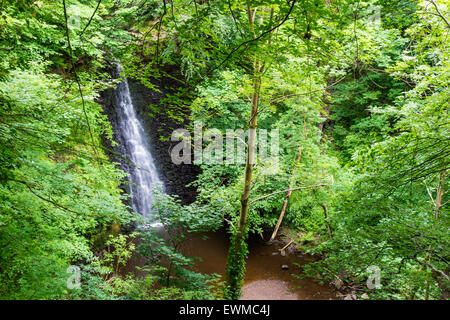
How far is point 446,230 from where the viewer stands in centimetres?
251

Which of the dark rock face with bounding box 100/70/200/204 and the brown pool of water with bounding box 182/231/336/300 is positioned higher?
the dark rock face with bounding box 100/70/200/204

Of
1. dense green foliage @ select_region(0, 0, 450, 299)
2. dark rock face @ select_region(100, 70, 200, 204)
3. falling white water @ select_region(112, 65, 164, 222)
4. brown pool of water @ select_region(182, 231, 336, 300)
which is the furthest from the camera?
dark rock face @ select_region(100, 70, 200, 204)

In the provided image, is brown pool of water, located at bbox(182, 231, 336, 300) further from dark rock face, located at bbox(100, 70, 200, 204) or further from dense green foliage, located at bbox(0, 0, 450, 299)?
dark rock face, located at bbox(100, 70, 200, 204)

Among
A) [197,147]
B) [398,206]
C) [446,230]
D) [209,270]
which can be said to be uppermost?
[197,147]

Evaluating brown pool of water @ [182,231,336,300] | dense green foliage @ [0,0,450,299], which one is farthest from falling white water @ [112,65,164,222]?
dense green foliage @ [0,0,450,299]

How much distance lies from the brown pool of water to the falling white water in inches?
106

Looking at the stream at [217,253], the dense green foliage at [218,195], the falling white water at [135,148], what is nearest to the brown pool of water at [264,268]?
the stream at [217,253]

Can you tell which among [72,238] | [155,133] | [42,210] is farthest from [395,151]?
[155,133]

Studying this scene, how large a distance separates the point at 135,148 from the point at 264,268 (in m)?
6.96

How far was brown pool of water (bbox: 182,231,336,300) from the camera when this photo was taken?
23.1 feet

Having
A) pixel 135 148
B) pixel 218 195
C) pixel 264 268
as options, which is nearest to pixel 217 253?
pixel 264 268

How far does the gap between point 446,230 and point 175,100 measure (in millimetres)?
3277

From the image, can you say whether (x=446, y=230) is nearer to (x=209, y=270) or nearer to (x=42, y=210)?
(x=42, y=210)
